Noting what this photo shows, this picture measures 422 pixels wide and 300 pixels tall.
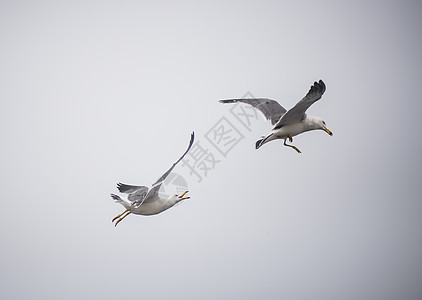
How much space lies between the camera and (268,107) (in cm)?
997

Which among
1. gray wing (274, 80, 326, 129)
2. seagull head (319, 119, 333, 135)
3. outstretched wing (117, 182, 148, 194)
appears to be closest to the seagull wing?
outstretched wing (117, 182, 148, 194)

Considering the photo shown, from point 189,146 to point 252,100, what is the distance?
3.07 meters

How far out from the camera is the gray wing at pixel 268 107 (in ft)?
31.6

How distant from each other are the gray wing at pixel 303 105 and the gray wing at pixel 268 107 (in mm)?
707

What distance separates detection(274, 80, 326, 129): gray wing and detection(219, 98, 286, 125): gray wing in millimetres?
707

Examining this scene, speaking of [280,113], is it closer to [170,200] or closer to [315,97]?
[315,97]

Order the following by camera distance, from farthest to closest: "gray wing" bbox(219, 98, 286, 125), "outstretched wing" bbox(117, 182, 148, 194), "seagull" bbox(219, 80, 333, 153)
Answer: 1. "outstretched wing" bbox(117, 182, 148, 194)
2. "gray wing" bbox(219, 98, 286, 125)
3. "seagull" bbox(219, 80, 333, 153)

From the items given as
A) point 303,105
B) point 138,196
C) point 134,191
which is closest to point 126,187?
point 134,191

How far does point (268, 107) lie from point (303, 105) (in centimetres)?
177

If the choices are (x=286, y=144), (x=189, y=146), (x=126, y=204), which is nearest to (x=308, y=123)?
(x=286, y=144)

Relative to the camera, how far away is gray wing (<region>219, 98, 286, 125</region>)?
962cm

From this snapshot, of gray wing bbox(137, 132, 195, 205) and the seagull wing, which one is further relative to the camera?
the seagull wing

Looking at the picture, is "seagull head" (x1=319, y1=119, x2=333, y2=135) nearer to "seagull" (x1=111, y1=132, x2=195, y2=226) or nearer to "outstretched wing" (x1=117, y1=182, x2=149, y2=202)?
"seagull" (x1=111, y1=132, x2=195, y2=226)
